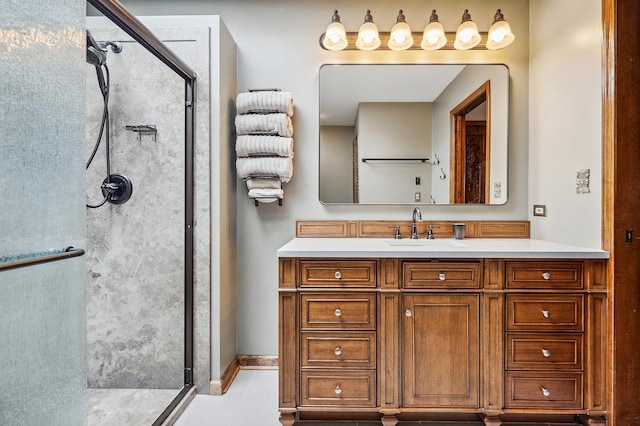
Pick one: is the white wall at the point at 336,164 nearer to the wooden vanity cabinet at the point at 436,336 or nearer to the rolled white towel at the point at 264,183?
the rolled white towel at the point at 264,183

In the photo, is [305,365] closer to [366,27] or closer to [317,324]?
[317,324]

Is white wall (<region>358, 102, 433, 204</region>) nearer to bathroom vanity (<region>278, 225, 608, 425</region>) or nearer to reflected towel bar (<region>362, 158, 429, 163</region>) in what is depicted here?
reflected towel bar (<region>362, 158, 429, 163</region>)

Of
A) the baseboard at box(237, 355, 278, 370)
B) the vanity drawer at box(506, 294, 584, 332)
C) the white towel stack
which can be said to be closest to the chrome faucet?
the vanity drawer at box(506, 294, 584, 332)

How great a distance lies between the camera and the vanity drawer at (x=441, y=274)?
5.57 ft

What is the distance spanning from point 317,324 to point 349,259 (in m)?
0.35

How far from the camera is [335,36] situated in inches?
86.4

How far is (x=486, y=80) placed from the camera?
Answer: 7.65ft

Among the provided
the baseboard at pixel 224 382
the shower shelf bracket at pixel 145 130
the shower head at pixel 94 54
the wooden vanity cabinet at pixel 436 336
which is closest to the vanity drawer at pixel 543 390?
the wooden vanity cabinet at pixel 436 336

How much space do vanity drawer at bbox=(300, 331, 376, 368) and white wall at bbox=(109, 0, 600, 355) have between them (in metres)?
0.75

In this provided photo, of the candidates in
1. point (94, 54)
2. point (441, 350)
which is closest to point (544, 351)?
point (441, 350)

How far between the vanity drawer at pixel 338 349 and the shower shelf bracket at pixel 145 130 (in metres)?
1.42

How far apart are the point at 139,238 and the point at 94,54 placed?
1.01 meters

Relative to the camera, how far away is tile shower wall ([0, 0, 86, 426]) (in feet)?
2.87

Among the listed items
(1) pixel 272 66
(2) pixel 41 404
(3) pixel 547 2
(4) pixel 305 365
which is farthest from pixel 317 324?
(3) pixel 547 2
